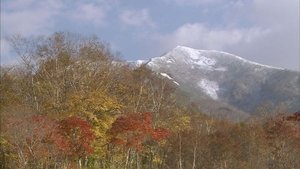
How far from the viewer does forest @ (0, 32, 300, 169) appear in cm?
2666

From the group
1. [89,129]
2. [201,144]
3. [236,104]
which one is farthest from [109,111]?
[236,104]

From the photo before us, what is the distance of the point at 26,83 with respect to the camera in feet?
121

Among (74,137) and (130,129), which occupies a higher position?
(130,129)

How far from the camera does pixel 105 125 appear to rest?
3011 centimetres

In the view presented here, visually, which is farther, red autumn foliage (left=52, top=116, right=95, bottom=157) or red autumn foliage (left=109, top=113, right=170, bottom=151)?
red autumn foliage (left=109, top=113, right=170, bottom=151)

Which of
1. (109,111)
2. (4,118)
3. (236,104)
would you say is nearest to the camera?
(4,118)

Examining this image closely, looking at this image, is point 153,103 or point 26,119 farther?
point 153,103

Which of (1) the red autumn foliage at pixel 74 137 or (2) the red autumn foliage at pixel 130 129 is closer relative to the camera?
(1) the red autumn foliage at pixel 74 137

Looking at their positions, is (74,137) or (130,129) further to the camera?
(130,129)

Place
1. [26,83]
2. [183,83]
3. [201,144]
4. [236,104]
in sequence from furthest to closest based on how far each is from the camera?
[183,83] → [236,104] → [201,144] → [26,83]

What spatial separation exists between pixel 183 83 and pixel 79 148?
17198cm

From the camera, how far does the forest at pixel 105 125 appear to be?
26.7m

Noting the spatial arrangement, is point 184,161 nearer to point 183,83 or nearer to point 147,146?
point 147,146

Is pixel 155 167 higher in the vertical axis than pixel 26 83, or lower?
lower
